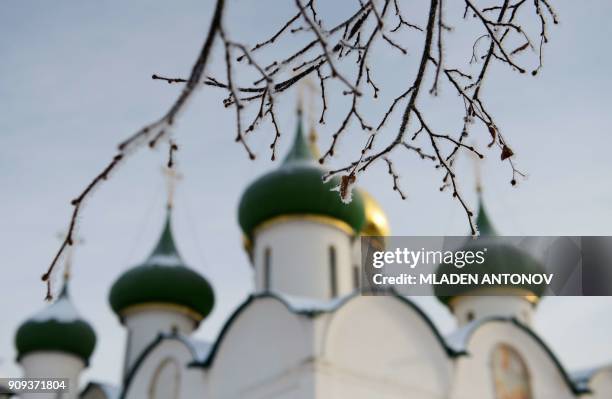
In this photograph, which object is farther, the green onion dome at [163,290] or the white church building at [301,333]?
the green onion dome at [163,290]

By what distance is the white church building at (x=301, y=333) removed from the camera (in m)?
10.1

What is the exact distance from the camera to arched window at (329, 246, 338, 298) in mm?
12156

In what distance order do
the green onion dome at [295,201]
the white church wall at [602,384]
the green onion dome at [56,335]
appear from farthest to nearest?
the green onion dome at [56,335] → the green onion dome at [295,201] → the white church wall at [602,384]

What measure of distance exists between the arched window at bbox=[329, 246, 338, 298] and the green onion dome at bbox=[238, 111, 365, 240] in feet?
1.54

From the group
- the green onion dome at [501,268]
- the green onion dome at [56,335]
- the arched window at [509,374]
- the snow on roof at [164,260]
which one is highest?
the snow on roof at [164,260]

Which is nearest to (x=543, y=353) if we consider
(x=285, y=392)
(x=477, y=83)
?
(x=285, y=392)

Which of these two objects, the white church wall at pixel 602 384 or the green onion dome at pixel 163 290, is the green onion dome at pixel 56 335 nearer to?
the green onion dome at pixel 163 290

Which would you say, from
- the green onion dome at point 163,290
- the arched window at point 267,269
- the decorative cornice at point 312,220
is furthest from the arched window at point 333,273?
the green onion dome at point 163,290

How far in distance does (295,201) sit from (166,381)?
307 centimetres

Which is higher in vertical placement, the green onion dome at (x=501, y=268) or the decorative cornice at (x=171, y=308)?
the green onion dome at (x=501, y=268)

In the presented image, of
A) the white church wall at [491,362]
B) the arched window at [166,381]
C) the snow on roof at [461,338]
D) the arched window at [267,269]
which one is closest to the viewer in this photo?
the white church wall at [491,362]

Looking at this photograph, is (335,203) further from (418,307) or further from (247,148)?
(247,148)

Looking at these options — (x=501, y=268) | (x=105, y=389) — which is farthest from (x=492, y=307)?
(x=105, y=389)

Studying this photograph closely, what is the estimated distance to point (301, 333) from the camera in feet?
32.8
